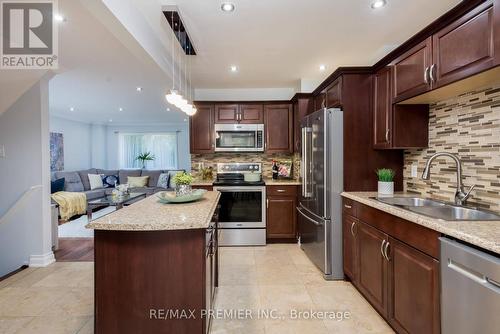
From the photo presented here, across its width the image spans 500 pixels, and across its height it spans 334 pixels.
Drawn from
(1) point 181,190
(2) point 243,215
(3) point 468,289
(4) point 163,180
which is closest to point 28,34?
(1) point 181,190

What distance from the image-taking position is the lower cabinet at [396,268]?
146 cm

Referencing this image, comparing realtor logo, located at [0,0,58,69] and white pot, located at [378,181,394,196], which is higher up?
realtor logo, located at [0,0,58,69]

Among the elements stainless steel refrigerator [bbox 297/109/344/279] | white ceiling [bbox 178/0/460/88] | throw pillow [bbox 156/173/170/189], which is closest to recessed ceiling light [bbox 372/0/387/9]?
white ceiling [bbox 178/0/460/88]

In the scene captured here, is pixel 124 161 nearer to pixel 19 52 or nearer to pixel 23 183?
pixel 23 183

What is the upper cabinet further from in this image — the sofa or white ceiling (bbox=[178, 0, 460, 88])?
the sofa

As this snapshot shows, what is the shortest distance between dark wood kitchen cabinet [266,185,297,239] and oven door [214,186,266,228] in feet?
0.36

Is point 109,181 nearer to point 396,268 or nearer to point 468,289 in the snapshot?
point 396,268

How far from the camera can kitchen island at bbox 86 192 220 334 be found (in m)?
1.56

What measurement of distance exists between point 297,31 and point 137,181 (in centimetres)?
569

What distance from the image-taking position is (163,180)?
6809mm

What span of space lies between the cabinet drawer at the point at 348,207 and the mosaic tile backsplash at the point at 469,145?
0.61m

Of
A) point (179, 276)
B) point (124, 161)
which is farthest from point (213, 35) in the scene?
point (124, 161)

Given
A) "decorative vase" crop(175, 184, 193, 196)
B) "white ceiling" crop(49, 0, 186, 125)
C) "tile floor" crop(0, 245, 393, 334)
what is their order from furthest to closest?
"white ceiling" crop(49, 0, 186, 125)
"decorative vase" crop(175, 184, 193, 196)
"tile floor" crop(0, 245, 393, 334)

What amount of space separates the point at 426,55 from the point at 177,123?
744cm
